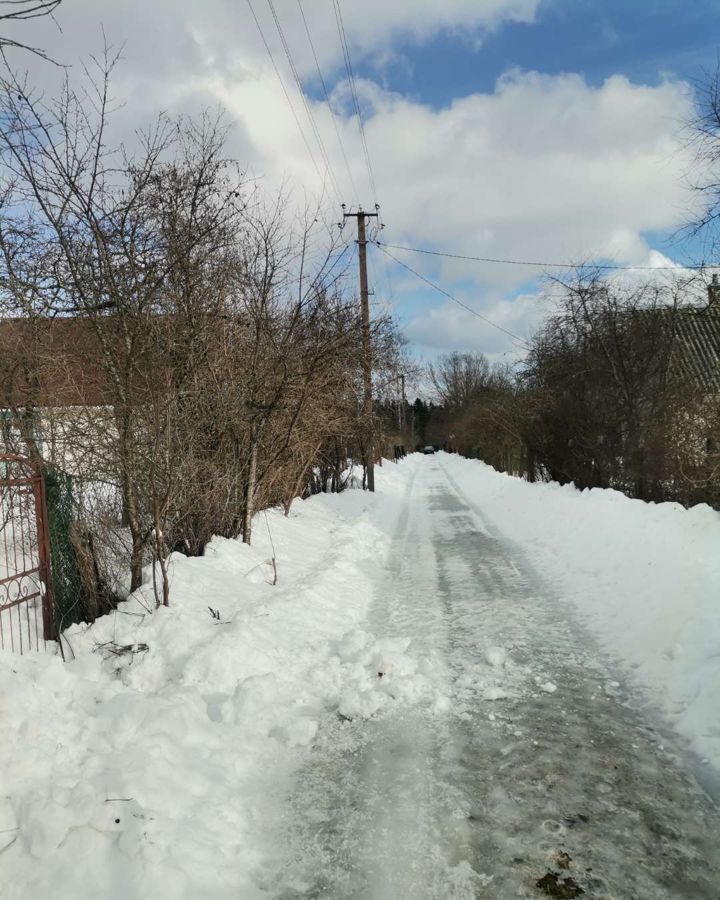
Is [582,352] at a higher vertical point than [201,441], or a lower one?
higher

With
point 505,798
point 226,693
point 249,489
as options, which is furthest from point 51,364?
point 505,798

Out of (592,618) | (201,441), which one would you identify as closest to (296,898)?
(592,618)

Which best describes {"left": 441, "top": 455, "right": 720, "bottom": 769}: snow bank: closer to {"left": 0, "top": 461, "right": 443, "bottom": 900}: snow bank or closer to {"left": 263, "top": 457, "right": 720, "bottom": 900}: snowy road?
{"left": 263, "top": 457, "right": 720, "bottom": 900}: snowy road

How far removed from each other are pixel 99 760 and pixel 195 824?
30.5 inches

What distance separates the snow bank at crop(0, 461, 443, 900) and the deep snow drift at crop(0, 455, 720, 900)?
1cm

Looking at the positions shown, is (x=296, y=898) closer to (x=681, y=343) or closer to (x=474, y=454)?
(x=681, y=343)

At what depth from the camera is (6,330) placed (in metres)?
8.99

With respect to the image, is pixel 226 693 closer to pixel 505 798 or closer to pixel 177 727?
pixel 177 727

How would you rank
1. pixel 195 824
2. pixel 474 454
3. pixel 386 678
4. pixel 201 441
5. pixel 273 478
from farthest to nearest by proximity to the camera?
pixel 474 454
pixel 273 478
pixel 201 441
pixel 386 678
pixel 195 824

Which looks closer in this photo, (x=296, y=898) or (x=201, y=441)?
(x=296, y=898)

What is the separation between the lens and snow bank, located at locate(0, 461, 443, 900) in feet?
9.31

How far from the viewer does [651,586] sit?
6.88 metres

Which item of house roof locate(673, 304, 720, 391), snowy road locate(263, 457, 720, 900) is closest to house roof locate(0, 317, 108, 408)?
snowy road locate(263, 457, 720, 900)

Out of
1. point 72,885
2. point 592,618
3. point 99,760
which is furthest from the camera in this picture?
point 592,618
